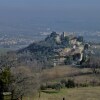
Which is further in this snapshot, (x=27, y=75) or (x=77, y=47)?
(x=77, y=47)

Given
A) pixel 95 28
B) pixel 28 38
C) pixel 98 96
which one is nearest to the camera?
pixel 98 96

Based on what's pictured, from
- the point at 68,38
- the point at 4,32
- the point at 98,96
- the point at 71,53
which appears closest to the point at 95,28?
the point at 4,32

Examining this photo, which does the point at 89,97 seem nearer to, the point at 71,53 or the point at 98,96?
the point at 98,96

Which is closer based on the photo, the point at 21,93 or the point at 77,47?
the point at 21,93

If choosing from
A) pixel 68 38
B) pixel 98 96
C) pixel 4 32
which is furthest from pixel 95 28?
pixel 98 96

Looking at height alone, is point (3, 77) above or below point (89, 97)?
above

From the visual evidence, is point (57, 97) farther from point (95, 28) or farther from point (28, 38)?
point (95, 28)

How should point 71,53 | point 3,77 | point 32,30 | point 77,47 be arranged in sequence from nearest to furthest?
point 3,77 < point 71,53 < point 77,47 < point 32,30
